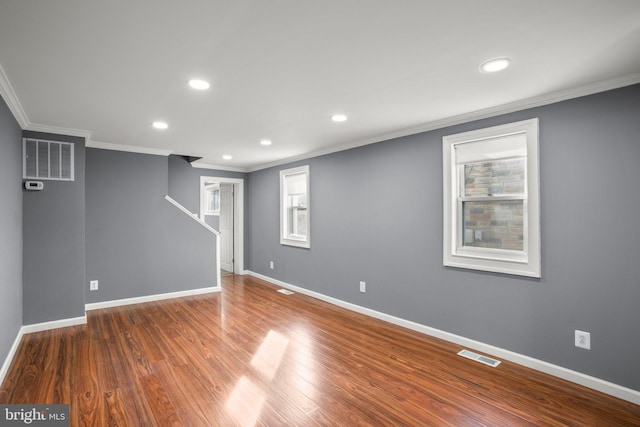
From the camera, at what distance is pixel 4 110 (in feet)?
8.80

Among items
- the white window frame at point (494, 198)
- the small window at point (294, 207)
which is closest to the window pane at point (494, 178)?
the white window frame at point (494, 198)

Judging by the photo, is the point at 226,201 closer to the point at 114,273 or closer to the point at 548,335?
the point at 114,273

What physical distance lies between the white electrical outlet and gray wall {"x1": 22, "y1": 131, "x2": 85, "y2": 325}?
16.8 ft

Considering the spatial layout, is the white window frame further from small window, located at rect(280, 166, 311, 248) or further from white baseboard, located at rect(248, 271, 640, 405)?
small window, located at rect(280, 166, 311, 248)

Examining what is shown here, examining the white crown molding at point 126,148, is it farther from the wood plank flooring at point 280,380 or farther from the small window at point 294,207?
the wood plank flooring at point 280,380

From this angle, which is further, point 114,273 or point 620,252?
point 114,273

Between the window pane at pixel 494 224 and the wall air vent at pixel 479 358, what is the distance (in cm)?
103

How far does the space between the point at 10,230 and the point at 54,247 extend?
86cm

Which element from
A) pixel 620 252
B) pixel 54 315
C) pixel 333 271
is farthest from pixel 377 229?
pixel 54 315

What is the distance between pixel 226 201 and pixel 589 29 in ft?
21.9

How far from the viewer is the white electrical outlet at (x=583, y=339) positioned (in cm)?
250

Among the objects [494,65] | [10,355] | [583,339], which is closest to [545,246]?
[583,339]

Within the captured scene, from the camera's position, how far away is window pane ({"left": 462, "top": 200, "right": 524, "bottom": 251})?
3.00 m

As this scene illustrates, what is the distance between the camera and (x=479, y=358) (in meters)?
2.99
